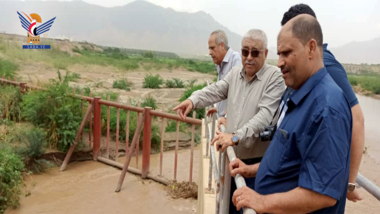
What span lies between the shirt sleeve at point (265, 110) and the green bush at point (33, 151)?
490 cm

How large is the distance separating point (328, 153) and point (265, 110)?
1001mm

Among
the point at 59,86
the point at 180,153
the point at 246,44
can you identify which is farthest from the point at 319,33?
the point at 180,153

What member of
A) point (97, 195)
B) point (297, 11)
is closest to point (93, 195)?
point (97, 195)

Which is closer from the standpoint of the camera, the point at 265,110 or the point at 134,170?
the point at 265,110

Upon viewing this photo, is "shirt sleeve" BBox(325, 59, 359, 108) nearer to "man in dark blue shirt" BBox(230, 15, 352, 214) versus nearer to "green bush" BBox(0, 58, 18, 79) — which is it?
"man in dark blue shirt" BBox(230, 15, 352, 214)

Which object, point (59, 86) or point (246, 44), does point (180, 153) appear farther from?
point (246, 44)

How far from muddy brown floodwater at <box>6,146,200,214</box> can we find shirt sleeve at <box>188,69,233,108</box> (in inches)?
110

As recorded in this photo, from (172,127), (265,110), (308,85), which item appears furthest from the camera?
(172,127)

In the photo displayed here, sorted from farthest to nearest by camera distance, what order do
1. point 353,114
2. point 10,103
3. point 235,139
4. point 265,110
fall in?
point 10,103
point 265,110
point 235,139
point 353,114

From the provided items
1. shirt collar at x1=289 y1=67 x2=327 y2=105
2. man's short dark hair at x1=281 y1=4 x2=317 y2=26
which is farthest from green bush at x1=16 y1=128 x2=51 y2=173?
shirt collar at x1=289 y1=67 x2=327 y2=105

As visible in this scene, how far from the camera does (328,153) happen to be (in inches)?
43.3

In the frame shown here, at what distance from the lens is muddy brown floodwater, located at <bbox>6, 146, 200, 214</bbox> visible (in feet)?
16.1

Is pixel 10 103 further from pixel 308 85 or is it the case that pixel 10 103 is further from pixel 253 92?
pixel 308 85

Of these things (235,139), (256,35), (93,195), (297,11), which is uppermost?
(297,11)
